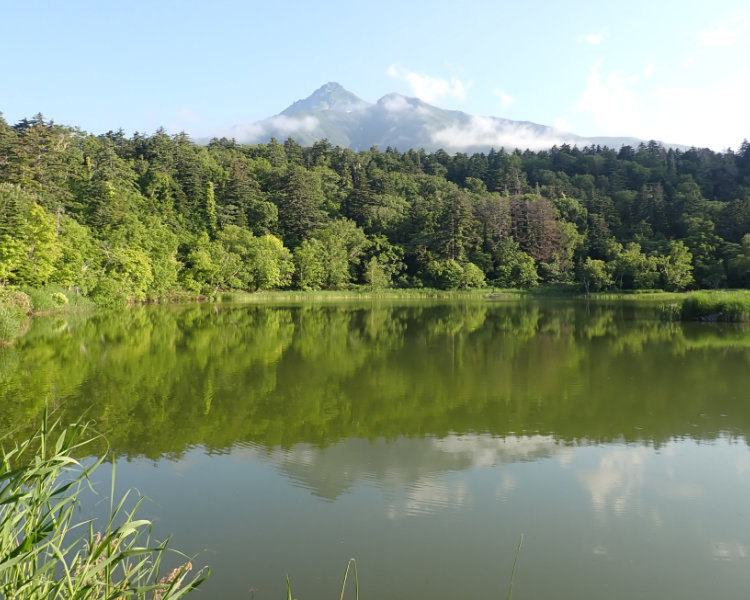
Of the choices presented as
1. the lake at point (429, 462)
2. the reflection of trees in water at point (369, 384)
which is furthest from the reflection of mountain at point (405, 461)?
the reflection of trees in water at point (369, 384)

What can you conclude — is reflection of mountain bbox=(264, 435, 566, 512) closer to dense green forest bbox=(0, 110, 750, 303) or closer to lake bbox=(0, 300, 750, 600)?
lake bbox=(0, 300, 750, 600)

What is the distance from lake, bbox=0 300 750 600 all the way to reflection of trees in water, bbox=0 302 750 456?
0.07 meters

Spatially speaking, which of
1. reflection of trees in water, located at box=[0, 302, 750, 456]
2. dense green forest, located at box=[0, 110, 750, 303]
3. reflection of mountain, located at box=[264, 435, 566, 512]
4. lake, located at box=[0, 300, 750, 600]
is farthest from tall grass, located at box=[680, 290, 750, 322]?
dense green forest, located at box=[0, 110, 750, 303]

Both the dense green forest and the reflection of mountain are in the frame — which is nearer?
the reflection of mountain

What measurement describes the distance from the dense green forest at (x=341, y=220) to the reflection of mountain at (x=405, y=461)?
24.9 metres

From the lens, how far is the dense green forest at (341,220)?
1537 inches

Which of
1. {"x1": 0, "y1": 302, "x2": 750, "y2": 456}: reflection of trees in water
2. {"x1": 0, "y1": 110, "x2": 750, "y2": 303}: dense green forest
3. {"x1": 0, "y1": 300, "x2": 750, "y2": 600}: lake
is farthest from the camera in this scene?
{"x1": 0, "y1": 110, "x2": 750, "y2": 303}: dense green forest

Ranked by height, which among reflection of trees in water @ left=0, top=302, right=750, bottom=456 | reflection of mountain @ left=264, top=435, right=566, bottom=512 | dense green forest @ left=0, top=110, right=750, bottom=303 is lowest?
reflection of trees in water @ left=0, top=302, right=750, bottom=456

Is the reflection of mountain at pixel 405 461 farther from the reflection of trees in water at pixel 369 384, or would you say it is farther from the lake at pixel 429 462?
the reflection of trees in water at pixel 369 384

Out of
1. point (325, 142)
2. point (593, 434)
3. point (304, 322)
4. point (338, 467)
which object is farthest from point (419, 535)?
point (325, 142)

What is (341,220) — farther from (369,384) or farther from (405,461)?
(405,461)

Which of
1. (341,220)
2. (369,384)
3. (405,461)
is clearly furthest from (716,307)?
(341,220)

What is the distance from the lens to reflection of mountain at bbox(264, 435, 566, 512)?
5.96 meters

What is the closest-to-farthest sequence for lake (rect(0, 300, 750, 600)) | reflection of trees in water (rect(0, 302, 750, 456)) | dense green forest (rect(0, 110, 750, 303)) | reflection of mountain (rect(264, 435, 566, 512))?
lake (rect(0, 300, 750, 600))
reflection of mountain (rect(264, 435, 566, 512))
reflection of trees in water (rect(0, 302, 750, 456))
dense green forest (rect(0, 110, 750, 303))
